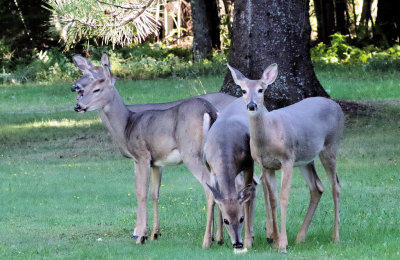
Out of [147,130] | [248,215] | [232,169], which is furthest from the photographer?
[147,130]

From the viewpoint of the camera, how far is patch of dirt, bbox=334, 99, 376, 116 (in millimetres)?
18031

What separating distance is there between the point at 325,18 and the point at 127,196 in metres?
22.7

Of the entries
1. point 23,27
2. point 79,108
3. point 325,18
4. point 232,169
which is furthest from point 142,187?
point 23,27

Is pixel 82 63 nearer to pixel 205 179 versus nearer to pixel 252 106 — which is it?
pixel 205 179

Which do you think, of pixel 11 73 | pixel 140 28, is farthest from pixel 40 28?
pixel 140 28

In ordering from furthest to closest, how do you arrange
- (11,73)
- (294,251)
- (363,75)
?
(11,73), (363,75), (294,251)

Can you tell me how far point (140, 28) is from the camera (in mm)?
15828

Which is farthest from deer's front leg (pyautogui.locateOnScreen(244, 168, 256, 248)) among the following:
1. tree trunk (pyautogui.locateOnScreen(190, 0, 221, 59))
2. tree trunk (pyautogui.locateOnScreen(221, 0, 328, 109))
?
tree trunk (pyautogui.locateOnScreen(190, 0, 221, 59))

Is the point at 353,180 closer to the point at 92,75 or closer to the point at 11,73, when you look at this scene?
the point at 92,75

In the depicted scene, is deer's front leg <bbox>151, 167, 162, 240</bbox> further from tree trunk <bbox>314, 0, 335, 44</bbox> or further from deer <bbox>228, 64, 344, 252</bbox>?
tree trunk <bbox>314, 0, 335, 44</bbox>

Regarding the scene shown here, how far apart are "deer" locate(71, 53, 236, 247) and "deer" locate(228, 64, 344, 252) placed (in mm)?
958

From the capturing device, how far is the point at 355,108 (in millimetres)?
18297

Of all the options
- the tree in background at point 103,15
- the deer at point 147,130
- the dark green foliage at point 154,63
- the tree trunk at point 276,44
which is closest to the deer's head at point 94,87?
the deer at point 147,130

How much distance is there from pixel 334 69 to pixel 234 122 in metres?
17.7
